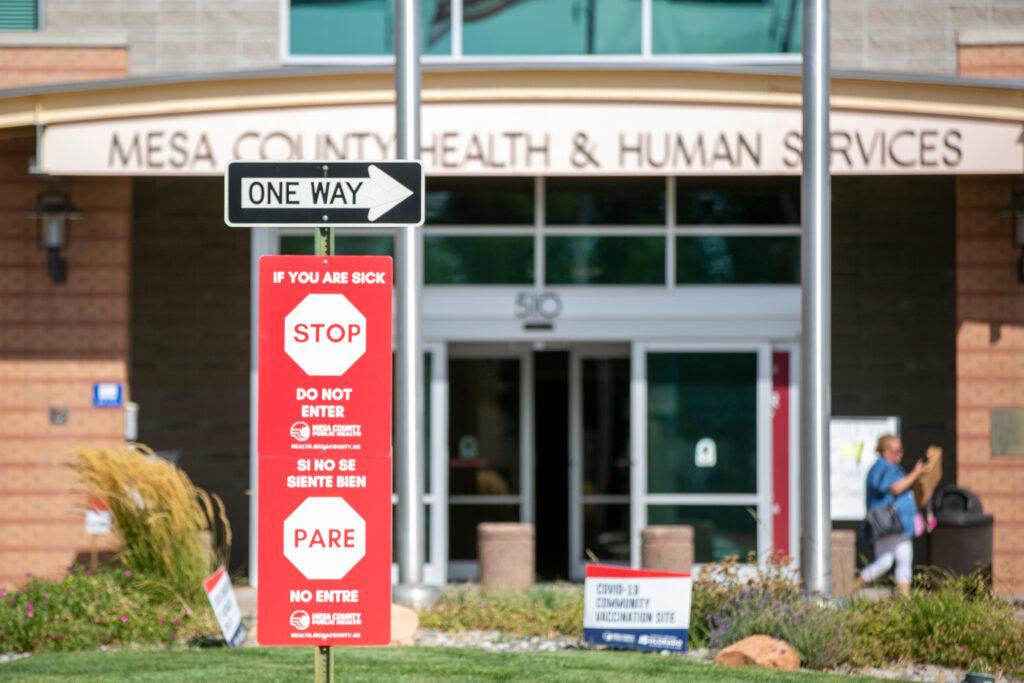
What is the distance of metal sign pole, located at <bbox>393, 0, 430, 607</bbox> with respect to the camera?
1179 cm

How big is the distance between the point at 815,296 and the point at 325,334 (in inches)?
224

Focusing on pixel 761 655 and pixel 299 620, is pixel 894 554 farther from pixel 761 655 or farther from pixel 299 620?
pixel 299 620

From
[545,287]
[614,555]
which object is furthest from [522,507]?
[545,287]

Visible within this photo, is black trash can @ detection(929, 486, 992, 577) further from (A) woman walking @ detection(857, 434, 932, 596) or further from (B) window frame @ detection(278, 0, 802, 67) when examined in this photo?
(B) window frame @ detection(278, 0, 802, 67)

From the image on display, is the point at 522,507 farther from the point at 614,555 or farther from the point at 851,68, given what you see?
the point at 851,68

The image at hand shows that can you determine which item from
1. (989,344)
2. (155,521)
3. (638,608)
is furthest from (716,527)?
(155,521)

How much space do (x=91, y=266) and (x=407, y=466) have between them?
184 inches

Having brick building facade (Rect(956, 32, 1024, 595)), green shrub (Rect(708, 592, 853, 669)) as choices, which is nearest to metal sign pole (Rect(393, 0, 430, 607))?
green shrub (Rect(708, 592, 853, 669))

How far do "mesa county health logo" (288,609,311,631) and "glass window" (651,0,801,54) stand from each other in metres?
9.72

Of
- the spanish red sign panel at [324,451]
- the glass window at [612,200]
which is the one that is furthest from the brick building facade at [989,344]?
the spanish red sign panel at [324,451]

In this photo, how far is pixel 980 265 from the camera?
14.6m

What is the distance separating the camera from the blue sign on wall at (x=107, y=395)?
1476 cm

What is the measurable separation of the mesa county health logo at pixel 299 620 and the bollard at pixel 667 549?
783 centimetres

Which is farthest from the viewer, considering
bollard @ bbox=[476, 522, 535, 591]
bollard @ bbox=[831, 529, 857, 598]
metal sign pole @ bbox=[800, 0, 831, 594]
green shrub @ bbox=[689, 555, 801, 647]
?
bollard @ bbox=[476, 522, 535, 591]
